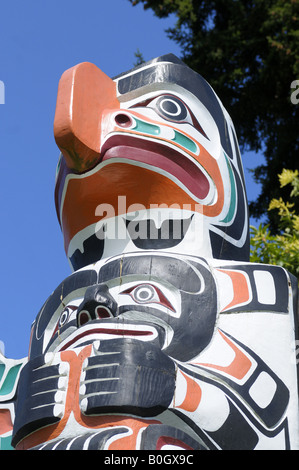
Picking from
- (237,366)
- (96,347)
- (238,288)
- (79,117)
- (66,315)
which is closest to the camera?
(96,347)

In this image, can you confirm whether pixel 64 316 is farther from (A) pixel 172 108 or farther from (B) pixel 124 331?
(A) pixel 172 108

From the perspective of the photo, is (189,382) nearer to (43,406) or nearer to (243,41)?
(43,406)

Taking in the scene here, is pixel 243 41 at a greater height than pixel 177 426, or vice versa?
pixel 243 41

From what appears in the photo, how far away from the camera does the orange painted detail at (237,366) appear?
3779mm

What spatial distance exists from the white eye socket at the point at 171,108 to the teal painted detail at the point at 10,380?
5.91ft

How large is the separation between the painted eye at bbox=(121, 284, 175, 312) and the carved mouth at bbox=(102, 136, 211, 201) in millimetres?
744

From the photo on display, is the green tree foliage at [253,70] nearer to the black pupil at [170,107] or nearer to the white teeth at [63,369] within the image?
the black pupil at [170,107]

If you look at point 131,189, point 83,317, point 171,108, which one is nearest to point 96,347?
point 83,317

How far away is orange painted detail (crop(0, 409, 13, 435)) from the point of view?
465 centimetres

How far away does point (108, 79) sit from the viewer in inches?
193

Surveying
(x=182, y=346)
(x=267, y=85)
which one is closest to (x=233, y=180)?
(x=182, y=346)

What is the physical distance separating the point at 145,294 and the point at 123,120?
116 centimetres

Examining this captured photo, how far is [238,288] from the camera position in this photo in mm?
4078

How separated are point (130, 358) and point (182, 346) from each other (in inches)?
16.9
